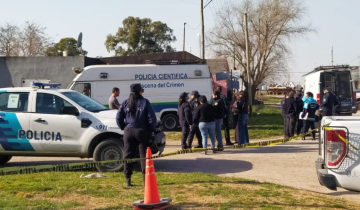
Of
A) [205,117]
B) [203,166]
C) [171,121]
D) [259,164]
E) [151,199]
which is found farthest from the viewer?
[171,121]

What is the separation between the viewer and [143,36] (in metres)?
59.5

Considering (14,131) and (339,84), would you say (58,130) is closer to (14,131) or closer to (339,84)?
(14,131)

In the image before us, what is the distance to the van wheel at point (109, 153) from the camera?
33.6 feet

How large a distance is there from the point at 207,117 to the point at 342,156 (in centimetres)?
663

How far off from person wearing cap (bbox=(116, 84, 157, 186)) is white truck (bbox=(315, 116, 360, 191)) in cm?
289

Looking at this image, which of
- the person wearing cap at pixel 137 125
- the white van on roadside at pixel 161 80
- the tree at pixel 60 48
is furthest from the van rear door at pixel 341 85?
the tree at pixel 60 48

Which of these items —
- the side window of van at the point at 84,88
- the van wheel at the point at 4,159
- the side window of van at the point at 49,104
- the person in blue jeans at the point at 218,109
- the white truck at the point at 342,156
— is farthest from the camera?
the side window of van at the point at 84,88

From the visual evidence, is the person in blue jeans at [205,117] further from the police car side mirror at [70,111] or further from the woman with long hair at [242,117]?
the police car side mirror at [70,111]

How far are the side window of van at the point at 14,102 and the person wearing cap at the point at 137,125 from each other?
3.37 metres

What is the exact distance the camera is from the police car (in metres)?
10.3

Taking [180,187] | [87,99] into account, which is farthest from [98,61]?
[180,187]

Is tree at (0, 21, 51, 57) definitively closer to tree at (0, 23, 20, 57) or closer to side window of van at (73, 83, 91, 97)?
tree at (0, 23, 20, 57)

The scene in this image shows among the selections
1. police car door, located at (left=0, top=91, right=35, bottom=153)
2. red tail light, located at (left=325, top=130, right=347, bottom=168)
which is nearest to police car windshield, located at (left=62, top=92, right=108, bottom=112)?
police car door, located at (left=0, top=91, right=35, bottom=153)

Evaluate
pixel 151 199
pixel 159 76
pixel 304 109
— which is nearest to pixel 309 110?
pixel 304 109
